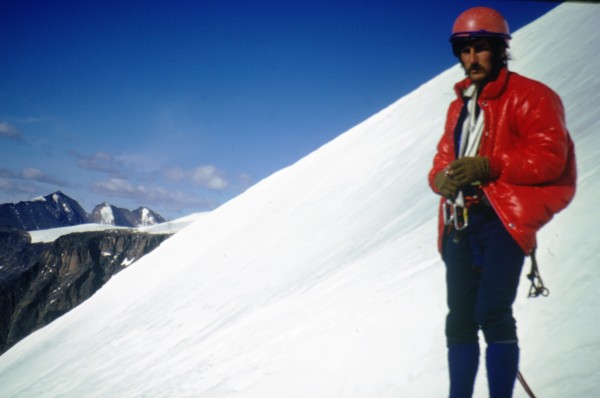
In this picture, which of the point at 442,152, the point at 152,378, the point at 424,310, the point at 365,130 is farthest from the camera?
the point at 365,130

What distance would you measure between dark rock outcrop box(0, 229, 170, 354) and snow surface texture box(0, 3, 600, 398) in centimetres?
12459

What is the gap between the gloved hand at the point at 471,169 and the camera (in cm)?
170

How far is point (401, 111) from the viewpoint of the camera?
14.1m

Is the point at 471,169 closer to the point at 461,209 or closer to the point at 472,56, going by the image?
the point at 461,209

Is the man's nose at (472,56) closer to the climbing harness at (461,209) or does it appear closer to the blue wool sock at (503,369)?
the climbing harness at (461,209)

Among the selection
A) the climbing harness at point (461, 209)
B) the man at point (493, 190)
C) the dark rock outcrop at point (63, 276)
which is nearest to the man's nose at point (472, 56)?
the man at point (493, 190)

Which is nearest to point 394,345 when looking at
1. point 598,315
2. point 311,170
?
point 598,315

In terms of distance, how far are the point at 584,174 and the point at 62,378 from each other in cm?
868

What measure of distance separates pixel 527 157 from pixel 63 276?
15292 cm

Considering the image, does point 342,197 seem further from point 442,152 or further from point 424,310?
point 442,152

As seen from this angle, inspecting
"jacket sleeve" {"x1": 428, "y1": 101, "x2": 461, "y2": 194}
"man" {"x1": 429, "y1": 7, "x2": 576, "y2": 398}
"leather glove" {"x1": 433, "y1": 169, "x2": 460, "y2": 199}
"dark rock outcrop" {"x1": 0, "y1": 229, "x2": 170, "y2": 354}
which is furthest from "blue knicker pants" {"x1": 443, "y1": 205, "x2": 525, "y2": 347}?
"dark rock outcrop" {"x1": 0, "y1": 229, "x2": 170, "y2": 354}

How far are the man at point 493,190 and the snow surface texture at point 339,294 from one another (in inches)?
21.2

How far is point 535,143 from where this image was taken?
5.39 feet

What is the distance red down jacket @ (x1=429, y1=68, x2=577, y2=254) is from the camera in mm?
1619
